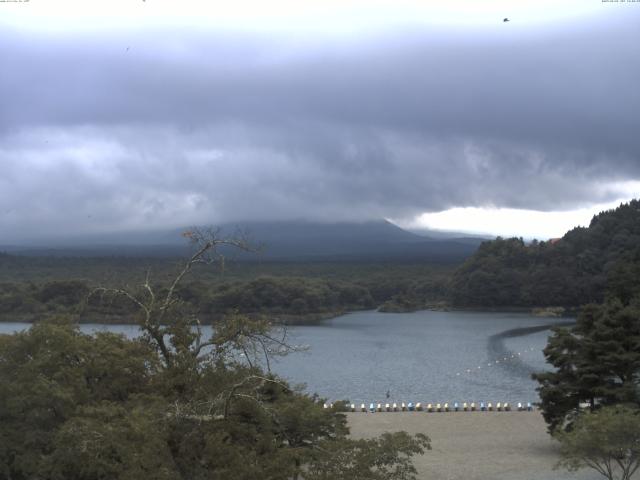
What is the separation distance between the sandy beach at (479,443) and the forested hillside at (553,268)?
66.3 m

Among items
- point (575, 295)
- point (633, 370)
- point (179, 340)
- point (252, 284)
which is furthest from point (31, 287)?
point (179, 340)

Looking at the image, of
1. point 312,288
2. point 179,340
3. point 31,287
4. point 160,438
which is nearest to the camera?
point 160,438

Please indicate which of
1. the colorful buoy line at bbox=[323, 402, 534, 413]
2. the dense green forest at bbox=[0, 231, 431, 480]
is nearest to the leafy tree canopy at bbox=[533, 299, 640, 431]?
the colorful buoy line at bbox=[323, 402, 534, 413]

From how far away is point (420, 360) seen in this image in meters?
51.2

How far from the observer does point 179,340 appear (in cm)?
1007

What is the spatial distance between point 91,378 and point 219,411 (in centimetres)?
564

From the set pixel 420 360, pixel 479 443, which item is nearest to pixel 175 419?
pixel 479 443

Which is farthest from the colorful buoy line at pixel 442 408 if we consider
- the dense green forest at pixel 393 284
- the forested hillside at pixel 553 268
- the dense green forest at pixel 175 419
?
the forested hillside at pixel 553 268

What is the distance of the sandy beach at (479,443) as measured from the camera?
65.0 feet

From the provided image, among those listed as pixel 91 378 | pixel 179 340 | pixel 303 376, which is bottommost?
pixel 303 376

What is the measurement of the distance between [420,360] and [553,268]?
51.7 meters

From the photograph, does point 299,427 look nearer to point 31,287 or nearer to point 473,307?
point 31,287

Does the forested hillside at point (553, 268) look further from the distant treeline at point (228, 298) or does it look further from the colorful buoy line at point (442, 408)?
the colorful buoy line at point (442, 408)

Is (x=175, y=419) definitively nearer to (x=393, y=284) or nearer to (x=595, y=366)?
(x=595, y=366)
